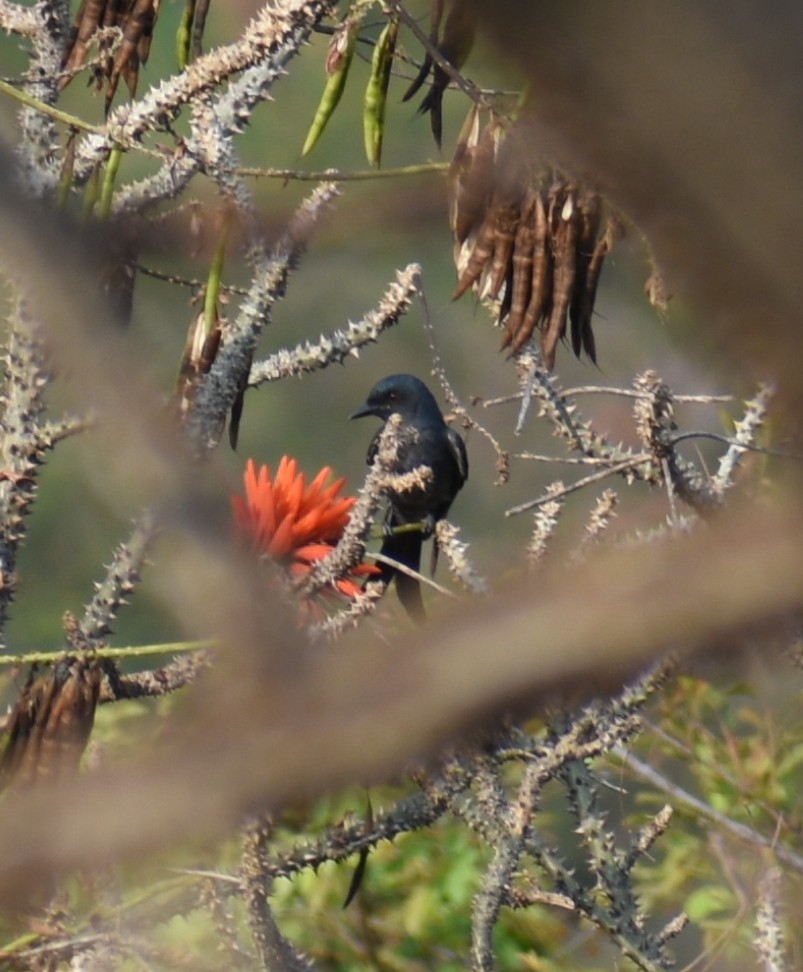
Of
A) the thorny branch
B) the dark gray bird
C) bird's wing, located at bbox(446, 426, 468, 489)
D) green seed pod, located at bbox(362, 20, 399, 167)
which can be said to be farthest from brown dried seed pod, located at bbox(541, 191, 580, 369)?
bird's wing, located at bbox(446, 426, 468, 489)

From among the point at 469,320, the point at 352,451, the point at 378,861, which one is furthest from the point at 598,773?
the point at 352,451

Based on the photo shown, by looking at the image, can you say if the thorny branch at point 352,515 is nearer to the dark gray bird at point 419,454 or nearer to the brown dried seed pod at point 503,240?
the brown dried seed pod at point 503,240

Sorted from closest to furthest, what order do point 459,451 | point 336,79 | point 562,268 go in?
1. point 562,268
2. point 336,79
3. point 459,451

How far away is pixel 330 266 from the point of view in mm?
2221

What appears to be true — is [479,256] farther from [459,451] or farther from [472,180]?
[459,451]

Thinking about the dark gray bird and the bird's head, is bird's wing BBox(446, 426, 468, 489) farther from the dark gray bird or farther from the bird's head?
the bird's head

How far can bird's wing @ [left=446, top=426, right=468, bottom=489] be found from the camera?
401 cm

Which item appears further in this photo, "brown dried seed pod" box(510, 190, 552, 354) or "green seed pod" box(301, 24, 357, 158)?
"green seed pod" box(301, 24, 357, 158)

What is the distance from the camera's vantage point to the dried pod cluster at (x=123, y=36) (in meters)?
2.03

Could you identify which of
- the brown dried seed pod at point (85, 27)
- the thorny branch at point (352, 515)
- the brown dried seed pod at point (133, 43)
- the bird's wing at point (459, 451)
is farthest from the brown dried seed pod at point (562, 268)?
the bird's wing at point (459, 451)

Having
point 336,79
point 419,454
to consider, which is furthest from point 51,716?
point 419,454

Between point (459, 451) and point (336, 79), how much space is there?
7.01 feet

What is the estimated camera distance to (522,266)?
188 centimetres

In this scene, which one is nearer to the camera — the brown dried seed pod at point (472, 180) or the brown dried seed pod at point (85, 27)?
the brown dried seed pod at point (472, 180)
